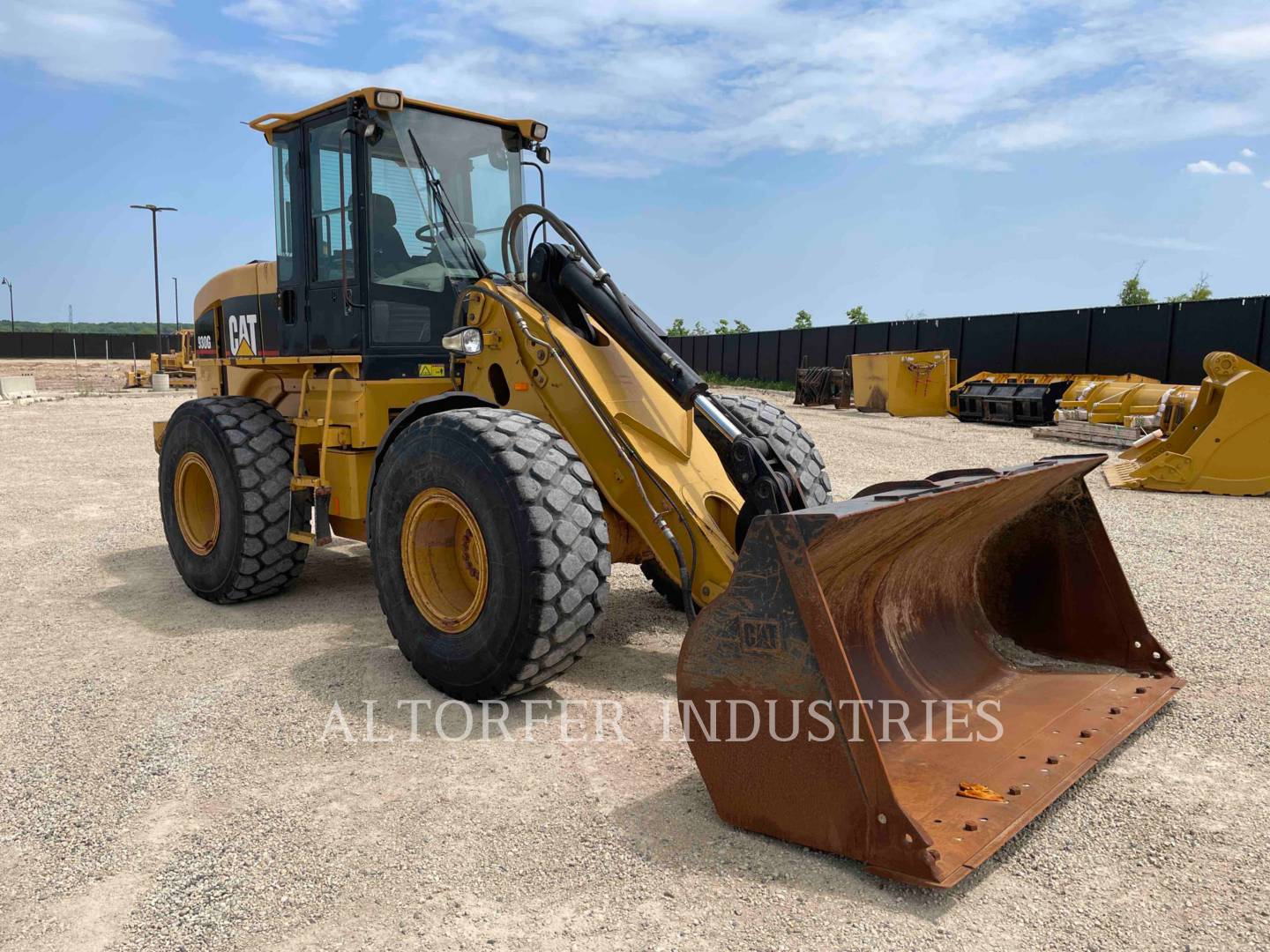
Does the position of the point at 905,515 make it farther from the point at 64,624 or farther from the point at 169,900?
the point at 64,624

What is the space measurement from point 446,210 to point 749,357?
111ft

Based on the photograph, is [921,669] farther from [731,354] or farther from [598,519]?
[731,354]

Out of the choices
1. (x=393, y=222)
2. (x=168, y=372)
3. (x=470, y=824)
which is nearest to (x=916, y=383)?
(x=393, y=222)

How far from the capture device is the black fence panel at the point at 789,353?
113 feet

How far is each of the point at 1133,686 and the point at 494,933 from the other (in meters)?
2.89

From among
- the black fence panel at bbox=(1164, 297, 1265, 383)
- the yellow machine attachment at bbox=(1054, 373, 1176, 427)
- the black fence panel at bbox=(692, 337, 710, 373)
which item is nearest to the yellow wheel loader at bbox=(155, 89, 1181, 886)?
the yellow machine attachment at bbox=(1054, 373, 1176, 427)

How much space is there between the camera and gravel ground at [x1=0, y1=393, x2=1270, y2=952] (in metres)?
2.60

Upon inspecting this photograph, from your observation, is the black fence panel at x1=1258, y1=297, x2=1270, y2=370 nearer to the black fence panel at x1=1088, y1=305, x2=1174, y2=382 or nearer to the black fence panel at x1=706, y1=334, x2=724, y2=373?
the black fence panel at x1=1088, y1=305, x2=1174, y2=382

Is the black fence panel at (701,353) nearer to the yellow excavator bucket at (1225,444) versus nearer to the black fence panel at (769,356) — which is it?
the black fence panel at (769,356)

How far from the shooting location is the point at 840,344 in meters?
31.4

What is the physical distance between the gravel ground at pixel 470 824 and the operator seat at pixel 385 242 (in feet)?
6.62

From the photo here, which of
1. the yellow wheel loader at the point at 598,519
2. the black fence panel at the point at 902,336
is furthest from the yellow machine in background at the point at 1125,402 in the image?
the yellow wheel loader at the point at 598,519

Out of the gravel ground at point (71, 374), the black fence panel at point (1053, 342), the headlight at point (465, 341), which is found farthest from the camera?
the gravel ground at point (71, 374)

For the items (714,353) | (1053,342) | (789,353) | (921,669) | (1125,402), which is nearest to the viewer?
(921,669)
